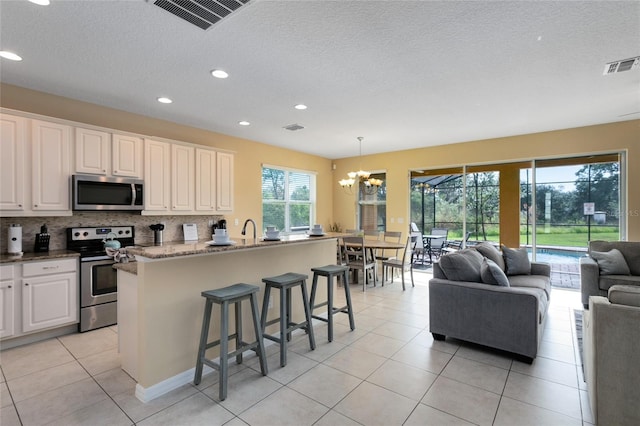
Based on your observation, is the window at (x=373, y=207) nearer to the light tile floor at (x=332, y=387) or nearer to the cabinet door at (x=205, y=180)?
the cabinet door at (x=205, y=180)

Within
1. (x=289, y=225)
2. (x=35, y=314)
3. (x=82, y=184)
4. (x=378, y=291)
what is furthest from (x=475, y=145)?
(x=35, y=314)

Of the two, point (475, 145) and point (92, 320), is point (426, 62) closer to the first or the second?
point (475, 145)

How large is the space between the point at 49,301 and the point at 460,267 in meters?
4.35

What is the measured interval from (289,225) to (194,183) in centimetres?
273

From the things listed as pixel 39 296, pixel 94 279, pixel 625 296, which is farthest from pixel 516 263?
pixel 39 296

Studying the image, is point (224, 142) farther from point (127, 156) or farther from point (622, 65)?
point (622, 65)

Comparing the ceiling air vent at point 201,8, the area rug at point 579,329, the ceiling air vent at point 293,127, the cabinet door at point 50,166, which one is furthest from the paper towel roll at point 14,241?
the area rug at point 579,329

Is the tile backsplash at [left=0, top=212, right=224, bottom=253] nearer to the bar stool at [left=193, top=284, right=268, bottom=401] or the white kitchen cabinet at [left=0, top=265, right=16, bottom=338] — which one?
the white kitchen cabinet at [left=0, top=265, right=16, bottom=338]

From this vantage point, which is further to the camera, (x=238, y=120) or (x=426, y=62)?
(x=238, y=120)

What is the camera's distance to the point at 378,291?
5.30 metres

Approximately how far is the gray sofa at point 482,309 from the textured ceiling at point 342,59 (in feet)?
6.55

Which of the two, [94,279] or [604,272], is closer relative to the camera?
[94,279]

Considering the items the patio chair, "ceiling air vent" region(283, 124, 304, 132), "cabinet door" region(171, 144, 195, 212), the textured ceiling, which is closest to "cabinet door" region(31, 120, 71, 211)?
the textured ceiling

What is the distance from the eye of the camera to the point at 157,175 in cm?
436
